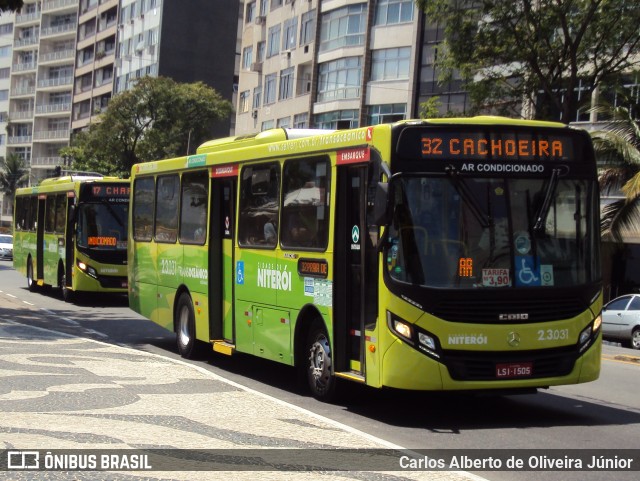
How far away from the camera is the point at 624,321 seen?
2764 cm

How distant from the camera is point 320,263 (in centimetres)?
1212

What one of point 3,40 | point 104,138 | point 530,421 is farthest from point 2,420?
point 3,40

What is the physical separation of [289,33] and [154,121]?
890cm

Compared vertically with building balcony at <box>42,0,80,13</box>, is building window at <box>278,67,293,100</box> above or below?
below

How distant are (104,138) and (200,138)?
516 cm

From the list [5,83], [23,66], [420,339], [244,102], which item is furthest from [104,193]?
[5,83]

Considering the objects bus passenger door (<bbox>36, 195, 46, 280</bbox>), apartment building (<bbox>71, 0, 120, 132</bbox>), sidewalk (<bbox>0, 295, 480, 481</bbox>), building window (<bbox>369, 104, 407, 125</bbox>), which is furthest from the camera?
apartment building (<bbox>71, 0, 120, 132</bbox>)

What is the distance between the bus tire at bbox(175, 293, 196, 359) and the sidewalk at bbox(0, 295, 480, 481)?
142cm

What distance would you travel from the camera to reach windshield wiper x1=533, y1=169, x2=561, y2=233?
11.0 metres

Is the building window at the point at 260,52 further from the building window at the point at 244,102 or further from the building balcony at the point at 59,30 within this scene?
the building balcony at the point at 59,30

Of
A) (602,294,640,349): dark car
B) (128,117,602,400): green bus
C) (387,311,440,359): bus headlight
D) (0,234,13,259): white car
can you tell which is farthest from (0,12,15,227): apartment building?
(387,311,440,359): bus headlight

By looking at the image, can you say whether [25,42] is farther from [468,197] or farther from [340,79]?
[468,197]

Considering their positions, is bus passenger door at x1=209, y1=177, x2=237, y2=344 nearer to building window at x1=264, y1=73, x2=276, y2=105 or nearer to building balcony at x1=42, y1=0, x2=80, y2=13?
building window at x1=264, y1=73, x2=276, y2=105

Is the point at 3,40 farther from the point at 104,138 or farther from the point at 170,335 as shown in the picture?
the point at 170,335
